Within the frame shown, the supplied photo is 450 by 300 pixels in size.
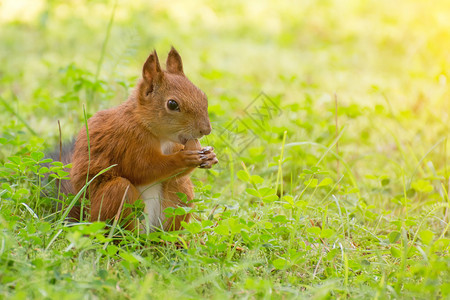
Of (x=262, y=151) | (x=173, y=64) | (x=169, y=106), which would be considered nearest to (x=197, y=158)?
(x=169, y=106)

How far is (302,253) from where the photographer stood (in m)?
2.07

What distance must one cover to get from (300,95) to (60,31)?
9.47ft

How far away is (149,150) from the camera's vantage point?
2.28 metres

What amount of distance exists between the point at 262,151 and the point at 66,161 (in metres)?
1.27

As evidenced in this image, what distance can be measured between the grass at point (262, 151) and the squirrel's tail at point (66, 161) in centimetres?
7

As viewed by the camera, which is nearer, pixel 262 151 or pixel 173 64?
pixel 173 64

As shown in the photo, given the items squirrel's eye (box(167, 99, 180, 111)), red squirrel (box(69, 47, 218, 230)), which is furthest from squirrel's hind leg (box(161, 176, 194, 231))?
squirrel's eye (box(167, 99, 180, 111))

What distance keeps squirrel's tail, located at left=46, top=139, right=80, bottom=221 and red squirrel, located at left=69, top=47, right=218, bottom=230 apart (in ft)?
0.06

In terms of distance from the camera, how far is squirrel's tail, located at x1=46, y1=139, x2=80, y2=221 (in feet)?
7.87

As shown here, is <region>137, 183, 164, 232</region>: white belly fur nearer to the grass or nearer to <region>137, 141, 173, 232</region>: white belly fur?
<region>137, 141, 173, 232</region>: white belly fur

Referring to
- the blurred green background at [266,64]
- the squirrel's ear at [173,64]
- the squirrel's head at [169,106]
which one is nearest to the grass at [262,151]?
the blurred green background at [266,64]

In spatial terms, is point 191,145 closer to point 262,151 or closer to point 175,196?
point 175,196

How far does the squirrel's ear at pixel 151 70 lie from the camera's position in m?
2.37

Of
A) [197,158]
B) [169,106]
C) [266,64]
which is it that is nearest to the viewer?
[197,158]
